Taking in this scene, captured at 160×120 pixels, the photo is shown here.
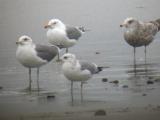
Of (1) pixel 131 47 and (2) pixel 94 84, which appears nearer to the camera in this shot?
(2) pixel 94 84

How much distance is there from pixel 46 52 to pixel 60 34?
364 millimetres

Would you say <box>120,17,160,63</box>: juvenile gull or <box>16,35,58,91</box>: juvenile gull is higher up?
<box>120,17,160,63</box>: juvenile gull

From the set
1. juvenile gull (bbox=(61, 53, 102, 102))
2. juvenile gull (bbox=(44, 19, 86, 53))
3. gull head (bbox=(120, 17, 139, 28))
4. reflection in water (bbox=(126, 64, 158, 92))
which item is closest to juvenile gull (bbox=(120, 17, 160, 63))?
gull head (bbox=(120, 17, 139, 28))

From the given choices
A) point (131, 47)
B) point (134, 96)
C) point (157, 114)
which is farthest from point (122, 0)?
point (157, 114)

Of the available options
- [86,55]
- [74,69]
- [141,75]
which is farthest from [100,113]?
[86,55]

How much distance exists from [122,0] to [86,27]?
0.36m

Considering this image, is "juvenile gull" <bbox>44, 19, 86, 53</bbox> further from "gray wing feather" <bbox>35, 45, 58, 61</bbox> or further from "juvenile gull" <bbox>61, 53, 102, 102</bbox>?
"juvenile gull" <bbox>61, 53, 102, 102</bbox>

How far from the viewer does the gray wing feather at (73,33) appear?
3.69 m

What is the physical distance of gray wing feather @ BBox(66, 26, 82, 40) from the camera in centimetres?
369

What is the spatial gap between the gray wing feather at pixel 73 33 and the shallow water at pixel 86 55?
80mm

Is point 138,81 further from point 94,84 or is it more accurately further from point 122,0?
point 122,0

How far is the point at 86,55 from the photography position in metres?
3.64

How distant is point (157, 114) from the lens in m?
2.77

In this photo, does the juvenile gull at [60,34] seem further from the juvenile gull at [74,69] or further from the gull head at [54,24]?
the juvenile gull at [74,69]
